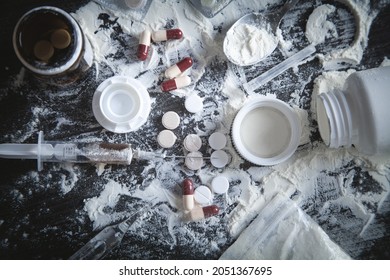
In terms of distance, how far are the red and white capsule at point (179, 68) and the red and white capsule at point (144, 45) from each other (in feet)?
0.26

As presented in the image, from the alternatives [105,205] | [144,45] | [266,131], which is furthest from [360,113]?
[105,205]

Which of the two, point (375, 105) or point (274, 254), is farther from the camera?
point (274, 254)

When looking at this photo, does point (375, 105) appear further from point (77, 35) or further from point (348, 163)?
point (77, 35)

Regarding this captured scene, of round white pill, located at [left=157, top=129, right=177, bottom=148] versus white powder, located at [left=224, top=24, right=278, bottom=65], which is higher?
white powder, located at [left=224, top=24, right=278, bottom=65]

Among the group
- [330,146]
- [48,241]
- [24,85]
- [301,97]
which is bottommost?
[48,241]

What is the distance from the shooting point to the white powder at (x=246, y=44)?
3.71ft

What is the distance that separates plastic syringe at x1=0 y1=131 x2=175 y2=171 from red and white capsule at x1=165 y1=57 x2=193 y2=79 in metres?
0.23

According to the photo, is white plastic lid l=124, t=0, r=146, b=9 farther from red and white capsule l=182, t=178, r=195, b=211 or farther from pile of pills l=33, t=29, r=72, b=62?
red and white capsule l=182, t=178, r=195, b=211

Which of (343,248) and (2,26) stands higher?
(2,26)

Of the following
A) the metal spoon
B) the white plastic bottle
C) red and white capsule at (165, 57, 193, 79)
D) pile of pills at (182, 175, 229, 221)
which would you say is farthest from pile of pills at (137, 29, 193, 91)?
the white plastic bottle

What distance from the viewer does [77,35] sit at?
3.40ft

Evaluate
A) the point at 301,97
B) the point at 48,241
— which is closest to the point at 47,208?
the point at 48,241

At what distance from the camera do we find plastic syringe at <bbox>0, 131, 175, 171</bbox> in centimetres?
111

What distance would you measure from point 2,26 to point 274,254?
977 mm
